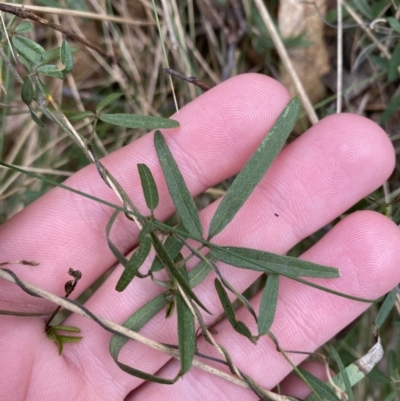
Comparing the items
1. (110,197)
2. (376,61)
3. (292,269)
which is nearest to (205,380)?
(292,269)

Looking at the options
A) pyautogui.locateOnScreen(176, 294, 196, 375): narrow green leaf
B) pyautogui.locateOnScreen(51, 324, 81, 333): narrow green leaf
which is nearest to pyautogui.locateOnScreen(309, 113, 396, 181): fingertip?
pyautogui.locateOnScreen(176, 294, 196, 375): narrow green leaf

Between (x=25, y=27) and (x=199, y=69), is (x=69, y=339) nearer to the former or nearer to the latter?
(x=25, y=27)

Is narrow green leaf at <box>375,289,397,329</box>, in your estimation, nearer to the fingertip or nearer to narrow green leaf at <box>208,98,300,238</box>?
the fingertip

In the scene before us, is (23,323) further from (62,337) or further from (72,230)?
(72,230)

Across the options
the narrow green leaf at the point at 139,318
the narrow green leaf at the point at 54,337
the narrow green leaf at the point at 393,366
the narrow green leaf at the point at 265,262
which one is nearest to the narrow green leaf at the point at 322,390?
the narrow green leaf at the point at 393,366

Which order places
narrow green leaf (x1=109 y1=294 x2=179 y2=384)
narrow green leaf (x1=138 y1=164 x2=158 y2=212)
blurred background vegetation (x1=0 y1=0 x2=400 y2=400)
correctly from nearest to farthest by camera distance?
narrow green leaf (x1=138 y1=164 x2=158 y2=212) < narrow green leaf (x1=109 y1=294 x2=179 y2=384) < blurred background vegetation (x1=0 y1=0 x2=400 y2=400)

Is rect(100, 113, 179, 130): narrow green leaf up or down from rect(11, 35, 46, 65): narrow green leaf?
down
